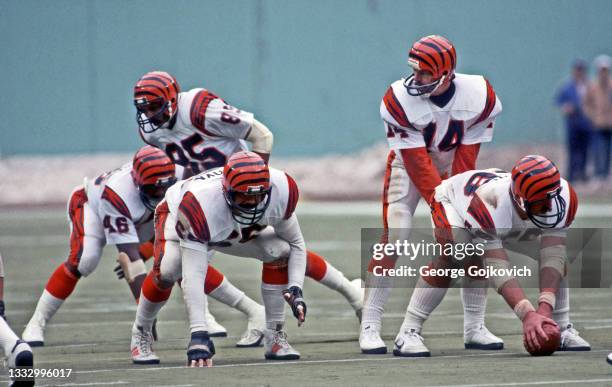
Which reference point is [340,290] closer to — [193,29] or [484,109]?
[484,109]

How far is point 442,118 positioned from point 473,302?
1.32 m

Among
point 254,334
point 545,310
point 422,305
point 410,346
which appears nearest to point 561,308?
point 545,310

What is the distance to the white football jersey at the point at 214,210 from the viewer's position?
8633 millimetres

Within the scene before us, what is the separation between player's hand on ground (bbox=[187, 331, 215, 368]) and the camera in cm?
837

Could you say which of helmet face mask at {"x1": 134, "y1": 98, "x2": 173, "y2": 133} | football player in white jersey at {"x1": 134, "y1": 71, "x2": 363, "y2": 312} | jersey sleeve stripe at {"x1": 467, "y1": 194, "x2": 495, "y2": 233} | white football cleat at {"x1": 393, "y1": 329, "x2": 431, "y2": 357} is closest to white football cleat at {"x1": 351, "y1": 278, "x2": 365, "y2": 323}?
football player in white jersey at {"x1": 134, "y1": 71, "x2": 363, "y2": 312}

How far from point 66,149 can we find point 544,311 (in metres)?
19.5

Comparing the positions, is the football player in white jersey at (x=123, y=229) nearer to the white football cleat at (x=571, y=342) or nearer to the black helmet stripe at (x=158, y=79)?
the black helmet stripe at (x=158, y=79)

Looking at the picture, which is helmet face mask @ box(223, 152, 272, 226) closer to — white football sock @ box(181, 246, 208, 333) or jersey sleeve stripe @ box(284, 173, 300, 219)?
jersey sleeve stripe @ box(284, 173, 300, 219)

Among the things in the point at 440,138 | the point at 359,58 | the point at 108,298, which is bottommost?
the point at 108,298

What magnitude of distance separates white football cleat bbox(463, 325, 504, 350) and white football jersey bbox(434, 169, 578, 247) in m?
0.86

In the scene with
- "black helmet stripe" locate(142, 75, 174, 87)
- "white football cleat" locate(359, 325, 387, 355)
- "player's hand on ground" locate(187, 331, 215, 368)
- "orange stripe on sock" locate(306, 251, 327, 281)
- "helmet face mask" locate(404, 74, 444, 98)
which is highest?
"black helmet stripe" locate(142, 75, 174, 87)

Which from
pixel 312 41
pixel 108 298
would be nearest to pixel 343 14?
pixel 312 41

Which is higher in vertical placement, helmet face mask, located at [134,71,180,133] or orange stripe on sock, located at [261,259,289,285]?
helmet face mask, located at [134,71,180,133]

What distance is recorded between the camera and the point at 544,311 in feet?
27.6
